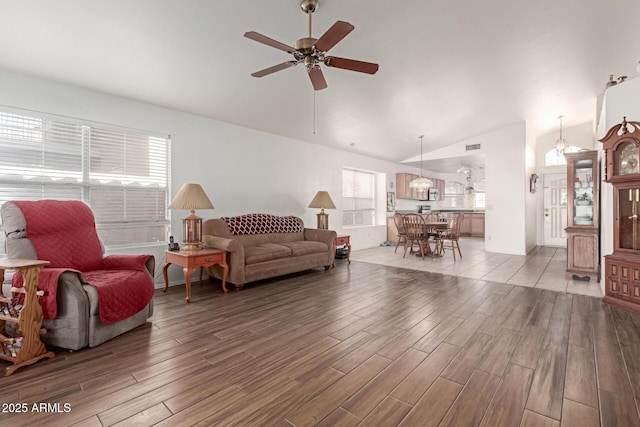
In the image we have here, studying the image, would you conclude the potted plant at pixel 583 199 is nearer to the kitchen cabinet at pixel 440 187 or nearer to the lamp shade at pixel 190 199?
the lamp shade at pixel 190 199

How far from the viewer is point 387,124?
231 inches

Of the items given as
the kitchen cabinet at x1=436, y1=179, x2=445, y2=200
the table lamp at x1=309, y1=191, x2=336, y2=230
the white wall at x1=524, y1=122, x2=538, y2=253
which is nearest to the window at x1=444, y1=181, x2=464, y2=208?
the kitchen cabinet at x1=436, y1=179, x2=445, y2=200

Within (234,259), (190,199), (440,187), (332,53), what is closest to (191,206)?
(190,199)

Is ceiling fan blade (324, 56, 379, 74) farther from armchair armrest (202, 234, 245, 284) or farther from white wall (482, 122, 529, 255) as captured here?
white wall (482, 122, 529, 255)

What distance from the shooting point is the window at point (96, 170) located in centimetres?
313

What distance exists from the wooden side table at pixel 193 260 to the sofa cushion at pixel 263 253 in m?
0.32

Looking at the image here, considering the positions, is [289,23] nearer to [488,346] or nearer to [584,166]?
[488,346]

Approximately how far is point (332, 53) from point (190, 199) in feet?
8.22

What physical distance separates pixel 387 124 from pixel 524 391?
16.3 feet

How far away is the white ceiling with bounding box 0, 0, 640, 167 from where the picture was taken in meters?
2.60

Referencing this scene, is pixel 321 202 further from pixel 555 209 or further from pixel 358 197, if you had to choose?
pixel 555 209

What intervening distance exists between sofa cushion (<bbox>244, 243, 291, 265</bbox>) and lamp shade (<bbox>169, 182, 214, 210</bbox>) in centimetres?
86

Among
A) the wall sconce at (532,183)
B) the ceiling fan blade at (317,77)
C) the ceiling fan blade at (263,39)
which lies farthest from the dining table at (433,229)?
the ceiling fan blade at (263,39)

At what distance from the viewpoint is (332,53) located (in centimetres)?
342
